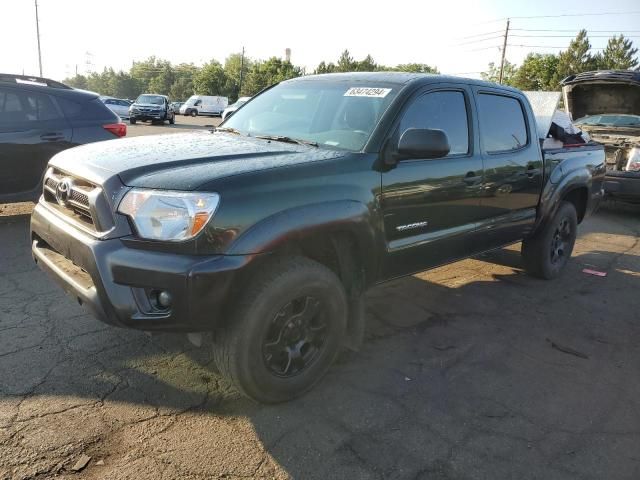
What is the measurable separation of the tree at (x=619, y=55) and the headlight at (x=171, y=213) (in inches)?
2614

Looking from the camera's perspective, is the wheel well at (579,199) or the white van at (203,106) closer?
the wheel well at (579,199)

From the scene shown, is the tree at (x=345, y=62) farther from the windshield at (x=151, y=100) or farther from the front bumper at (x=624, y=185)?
the front bumper at (x=624, y=185)

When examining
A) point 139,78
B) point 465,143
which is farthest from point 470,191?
point 139,78

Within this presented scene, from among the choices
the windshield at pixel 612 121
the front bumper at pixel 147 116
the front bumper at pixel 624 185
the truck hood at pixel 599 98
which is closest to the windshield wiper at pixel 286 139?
the front bumper at pixel 624 185

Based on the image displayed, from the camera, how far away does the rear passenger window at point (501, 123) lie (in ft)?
13.1

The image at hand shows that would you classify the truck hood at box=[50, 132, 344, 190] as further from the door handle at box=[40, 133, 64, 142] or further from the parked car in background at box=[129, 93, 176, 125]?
the parked car in background at box=[129, 93, 176, 125]

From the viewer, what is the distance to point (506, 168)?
4102mm

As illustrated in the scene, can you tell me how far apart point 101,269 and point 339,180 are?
1.29 meters

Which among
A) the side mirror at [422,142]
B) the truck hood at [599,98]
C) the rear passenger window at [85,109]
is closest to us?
the side mirror at [422,142]

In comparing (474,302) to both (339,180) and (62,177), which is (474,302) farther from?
(62,177)

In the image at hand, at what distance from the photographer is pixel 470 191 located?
3723mm

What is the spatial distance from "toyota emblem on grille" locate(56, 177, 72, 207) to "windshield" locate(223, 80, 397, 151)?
1288 millimetres

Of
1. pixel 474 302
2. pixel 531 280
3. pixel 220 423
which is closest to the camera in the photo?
pixel 220 423

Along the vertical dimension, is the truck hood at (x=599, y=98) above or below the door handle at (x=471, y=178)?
above
